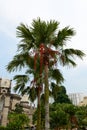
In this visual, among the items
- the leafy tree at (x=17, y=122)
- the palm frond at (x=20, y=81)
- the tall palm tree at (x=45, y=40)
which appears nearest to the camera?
the tall palm tree at (x=45, y=40)

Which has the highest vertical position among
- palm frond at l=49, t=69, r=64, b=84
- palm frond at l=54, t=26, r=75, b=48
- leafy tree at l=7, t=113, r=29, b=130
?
palm frond at l=54, t=26, r=75, b=48

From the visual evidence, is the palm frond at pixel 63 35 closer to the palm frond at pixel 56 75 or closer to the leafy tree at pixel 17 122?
the palm frond at pixel 56 75

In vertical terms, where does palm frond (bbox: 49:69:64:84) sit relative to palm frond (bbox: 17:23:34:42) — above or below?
below

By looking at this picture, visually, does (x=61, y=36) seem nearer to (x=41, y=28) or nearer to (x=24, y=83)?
(x=41, y=28)

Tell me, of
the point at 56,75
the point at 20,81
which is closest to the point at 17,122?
the point at 20,81

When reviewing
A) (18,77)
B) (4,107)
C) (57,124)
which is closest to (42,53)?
(18,77)

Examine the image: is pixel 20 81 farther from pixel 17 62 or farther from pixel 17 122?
pixel 17 122

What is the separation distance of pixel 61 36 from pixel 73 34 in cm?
60

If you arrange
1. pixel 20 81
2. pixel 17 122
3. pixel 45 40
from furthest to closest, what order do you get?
pixel 17 122, pixel 20 81, pixel 45 40

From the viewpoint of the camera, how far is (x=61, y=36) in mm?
13414

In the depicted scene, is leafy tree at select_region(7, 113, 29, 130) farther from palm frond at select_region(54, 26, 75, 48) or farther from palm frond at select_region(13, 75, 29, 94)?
palm frond at select_region(54, 26, 75, 48)

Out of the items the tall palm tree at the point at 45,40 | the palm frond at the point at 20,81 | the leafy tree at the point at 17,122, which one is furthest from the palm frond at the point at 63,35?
the leafy tree at the point at 17,122

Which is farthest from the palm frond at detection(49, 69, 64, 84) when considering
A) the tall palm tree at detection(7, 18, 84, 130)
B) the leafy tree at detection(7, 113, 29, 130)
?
the leafy tree at detection(7, 113, 29, 130)

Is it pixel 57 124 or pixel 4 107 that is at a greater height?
pixel 4 107
